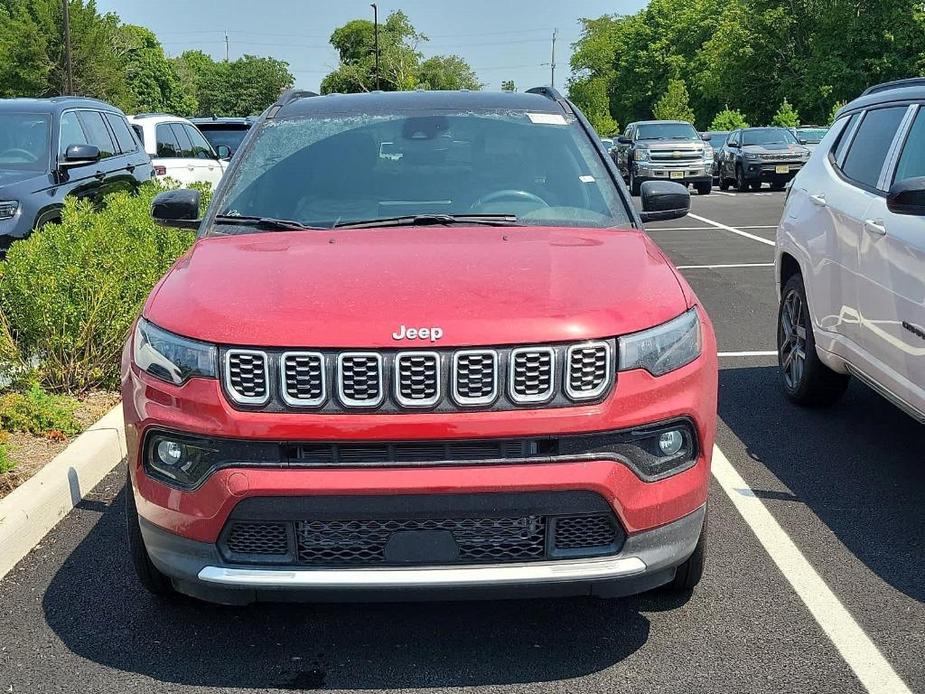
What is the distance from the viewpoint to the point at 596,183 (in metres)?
4.76

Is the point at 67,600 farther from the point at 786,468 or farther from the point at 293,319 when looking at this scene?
the point at 786,468

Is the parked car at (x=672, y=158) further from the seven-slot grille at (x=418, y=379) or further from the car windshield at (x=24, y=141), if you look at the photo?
the seven-slot grille at (x=418, y=379)

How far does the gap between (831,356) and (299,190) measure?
2.96 m

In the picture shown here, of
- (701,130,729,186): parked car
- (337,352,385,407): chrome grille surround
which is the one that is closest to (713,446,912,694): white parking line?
(337,352,385,407): chrome grille surround

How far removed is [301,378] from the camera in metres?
3.29

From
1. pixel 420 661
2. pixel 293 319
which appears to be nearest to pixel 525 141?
pixel 293 319

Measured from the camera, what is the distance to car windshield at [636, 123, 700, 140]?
2989 centimetres

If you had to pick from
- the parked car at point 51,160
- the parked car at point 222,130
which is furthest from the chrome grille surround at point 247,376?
the parked car at point 222,130

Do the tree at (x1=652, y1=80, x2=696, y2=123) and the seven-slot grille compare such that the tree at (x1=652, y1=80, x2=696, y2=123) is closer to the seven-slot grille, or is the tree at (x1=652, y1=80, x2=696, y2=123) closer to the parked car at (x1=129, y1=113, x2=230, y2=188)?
the parked car at (x1=129, y1=113, x2=230, y2=188)

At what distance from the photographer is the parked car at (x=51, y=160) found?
10.0 m

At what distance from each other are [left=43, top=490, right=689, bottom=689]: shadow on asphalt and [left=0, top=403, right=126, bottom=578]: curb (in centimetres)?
41

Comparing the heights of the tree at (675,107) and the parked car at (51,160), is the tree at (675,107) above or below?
below

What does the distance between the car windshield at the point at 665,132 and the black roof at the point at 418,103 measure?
2525 cm

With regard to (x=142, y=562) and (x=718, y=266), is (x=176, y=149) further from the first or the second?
(x=142, y=562)
